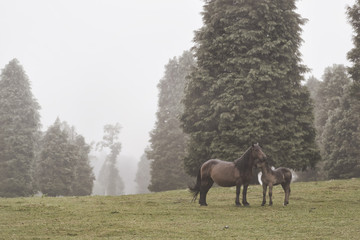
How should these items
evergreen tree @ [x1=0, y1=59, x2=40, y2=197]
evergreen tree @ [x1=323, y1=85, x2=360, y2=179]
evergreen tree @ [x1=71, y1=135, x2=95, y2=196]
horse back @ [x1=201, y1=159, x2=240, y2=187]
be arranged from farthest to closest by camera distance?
evergreen tree @ [x1=71, y1=135, x2=95, y2=196] → evergreen tree @ [x1=0, y1=59, x2=40, y2=197] → evergreen tree @ [x1=323, y1=85, x2=360, y2=179] → horse back @ [x1=201, y1=159, x2=240, y2=187]

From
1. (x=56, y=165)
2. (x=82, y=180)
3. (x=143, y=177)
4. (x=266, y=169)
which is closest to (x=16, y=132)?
(x=56, y=165)

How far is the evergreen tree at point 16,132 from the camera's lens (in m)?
41.6

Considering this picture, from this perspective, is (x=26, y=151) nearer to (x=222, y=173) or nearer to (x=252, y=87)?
(x=252, y=87)

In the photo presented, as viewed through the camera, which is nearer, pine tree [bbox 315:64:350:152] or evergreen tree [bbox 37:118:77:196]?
pine tree [bbox 315:64:350:152]

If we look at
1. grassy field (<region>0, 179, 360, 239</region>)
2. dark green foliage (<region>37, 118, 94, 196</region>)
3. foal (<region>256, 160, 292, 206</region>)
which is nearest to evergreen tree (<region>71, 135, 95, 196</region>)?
dark green foliage (<region>37, 118, 94, 196</region>)

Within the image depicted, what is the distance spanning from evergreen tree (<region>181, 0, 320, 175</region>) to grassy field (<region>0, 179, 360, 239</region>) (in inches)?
334

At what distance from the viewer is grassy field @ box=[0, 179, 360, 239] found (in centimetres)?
900

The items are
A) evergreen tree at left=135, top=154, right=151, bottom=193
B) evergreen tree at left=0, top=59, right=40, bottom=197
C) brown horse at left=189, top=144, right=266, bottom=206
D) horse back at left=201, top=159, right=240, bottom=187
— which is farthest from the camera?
evergreen tree at left=135, top=154, right=151, bottom=193

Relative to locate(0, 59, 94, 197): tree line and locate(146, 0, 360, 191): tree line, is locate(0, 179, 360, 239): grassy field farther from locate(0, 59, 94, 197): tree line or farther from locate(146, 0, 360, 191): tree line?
locate(0, 59, 94, 197): tree line

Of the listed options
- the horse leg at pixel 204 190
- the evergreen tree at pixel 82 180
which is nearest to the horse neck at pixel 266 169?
the horse leg at pixel 204 190

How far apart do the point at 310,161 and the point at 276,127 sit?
354cm

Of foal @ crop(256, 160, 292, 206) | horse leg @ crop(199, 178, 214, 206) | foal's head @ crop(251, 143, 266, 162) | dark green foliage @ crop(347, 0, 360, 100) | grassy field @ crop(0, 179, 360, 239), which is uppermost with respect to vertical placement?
→ dark green foliage @ crop(347, 0, 360, 100)

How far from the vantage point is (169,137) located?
44125 mm

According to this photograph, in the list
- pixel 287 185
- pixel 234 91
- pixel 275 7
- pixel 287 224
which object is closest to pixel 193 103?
pixel 234 91
